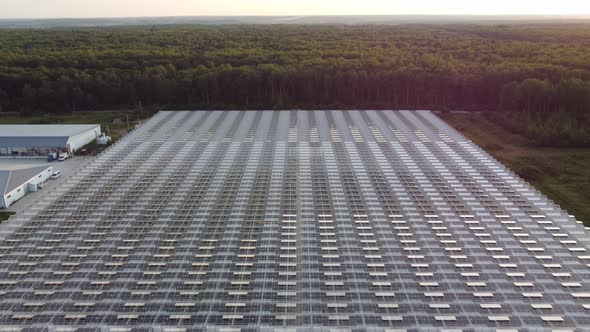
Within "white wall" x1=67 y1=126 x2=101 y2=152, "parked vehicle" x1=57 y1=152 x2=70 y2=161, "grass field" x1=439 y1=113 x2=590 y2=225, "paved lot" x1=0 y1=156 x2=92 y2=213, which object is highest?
"white wall" x1=67 y1=126 x2=101 y2=152

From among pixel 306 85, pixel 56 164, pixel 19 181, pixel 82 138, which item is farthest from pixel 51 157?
pixel 306 85

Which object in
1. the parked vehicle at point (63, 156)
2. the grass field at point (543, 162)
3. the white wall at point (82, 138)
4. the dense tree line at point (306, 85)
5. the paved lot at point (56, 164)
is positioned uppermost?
the dense tree line at point (306, 85)

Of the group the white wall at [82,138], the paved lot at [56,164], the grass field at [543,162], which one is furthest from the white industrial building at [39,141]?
the grass field at [543,162]

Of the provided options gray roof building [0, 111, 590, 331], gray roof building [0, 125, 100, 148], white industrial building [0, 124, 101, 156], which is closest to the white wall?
white industrial building [0, 124, 101, 156]

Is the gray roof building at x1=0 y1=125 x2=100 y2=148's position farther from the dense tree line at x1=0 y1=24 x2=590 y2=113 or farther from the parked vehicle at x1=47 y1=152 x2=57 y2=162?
the dense tree line at x1=0 y1=24 x2=590 y2=113

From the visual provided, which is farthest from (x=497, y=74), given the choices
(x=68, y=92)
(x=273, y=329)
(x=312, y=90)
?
(x=68, y=92)

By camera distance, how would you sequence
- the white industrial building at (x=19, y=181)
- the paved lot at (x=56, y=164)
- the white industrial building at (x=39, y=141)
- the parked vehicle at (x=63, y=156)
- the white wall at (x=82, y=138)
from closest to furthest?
1. the white industrial building at (x=19, y=181)
2. the paved lot at (x=56, y=164)
3. the parked vehicle at (x=63, y=156)
4. the white industrial building at (x=39, y=141)
5. the white wall at (x=82, y=138)

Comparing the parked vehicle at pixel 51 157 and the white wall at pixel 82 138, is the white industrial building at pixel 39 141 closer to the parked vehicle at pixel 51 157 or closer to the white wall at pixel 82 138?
the white wall at pixel 82 138
